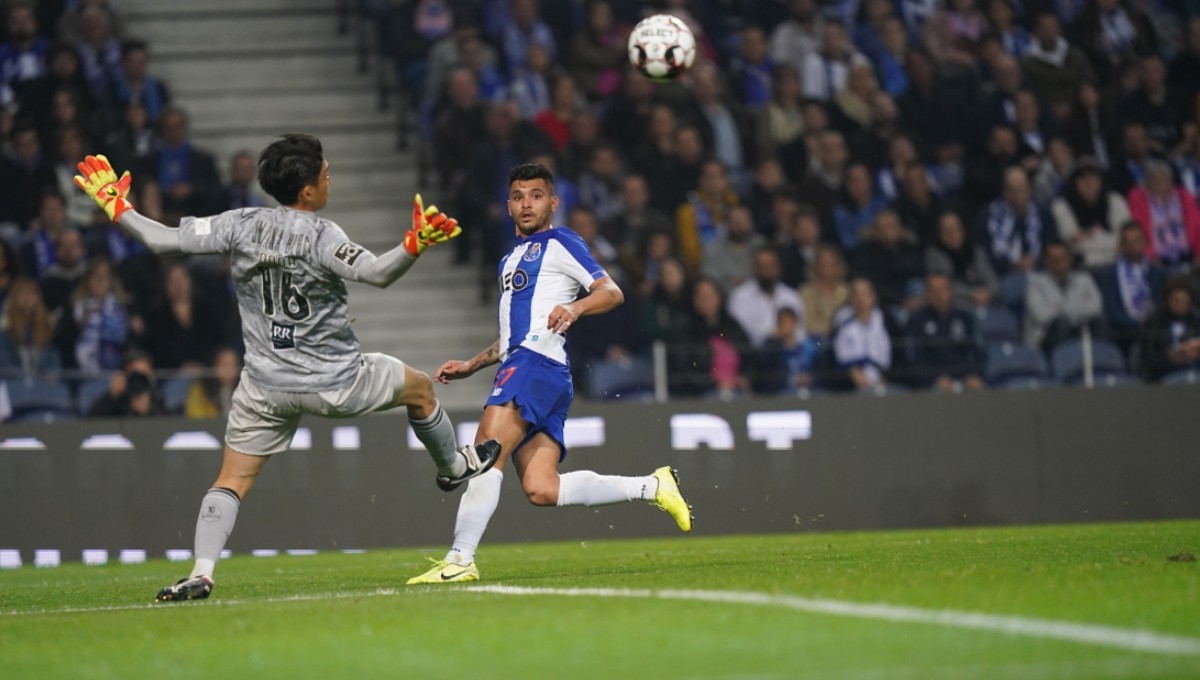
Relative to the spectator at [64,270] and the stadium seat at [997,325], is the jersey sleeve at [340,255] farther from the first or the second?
the stadium seat at [997,325]

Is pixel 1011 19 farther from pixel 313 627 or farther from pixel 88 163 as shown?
pixel 313 627

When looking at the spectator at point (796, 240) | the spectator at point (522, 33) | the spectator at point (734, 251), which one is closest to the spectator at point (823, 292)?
the spectator at point (796, 240)

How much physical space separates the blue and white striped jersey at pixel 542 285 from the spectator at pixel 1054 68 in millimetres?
11666

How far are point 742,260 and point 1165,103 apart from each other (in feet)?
19.7

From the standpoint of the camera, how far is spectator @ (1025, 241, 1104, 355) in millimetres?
→ 15453

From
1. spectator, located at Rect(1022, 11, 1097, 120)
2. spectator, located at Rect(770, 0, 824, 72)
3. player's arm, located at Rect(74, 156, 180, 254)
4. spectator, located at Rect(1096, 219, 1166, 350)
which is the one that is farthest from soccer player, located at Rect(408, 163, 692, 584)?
spectator, located at Rect(1022, 11, 1097, 120)

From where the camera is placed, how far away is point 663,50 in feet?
40.2

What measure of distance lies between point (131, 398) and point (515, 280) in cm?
620

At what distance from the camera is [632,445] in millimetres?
13523

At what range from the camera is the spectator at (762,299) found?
15.2m

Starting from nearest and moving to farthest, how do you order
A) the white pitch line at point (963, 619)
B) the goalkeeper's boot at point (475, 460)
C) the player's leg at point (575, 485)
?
the white pitch line at point (963, 619) < the goalkeeper's boot at point (475, 460) < the player's leg at point (575, 485)

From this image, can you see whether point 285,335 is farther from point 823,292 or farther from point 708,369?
point 823,292

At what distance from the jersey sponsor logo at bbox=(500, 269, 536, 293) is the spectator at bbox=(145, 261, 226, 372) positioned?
665cm

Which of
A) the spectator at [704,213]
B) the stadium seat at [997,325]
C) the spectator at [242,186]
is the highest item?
the spectator at [242,186]
